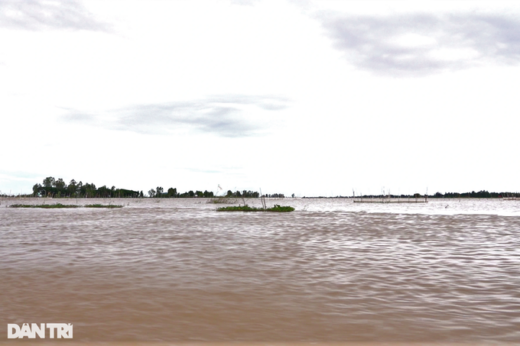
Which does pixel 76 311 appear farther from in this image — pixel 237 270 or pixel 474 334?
pixel 474 334

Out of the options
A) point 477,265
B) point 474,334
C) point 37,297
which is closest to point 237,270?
point 37,297

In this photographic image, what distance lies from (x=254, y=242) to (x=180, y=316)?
400 inches

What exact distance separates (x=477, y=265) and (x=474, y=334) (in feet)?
21.5

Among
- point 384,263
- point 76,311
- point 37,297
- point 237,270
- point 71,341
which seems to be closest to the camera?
point 71,341

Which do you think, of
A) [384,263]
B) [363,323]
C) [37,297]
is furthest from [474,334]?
[37,297]

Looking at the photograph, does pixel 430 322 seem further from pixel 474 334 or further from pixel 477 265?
pixel 477 265

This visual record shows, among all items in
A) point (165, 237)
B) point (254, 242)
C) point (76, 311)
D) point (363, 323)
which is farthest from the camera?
point (165, 237)

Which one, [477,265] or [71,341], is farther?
[477,265]

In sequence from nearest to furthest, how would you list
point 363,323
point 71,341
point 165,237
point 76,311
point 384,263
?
point 71,341
point 363,323
point 76,311
point 384,263
point 165,237

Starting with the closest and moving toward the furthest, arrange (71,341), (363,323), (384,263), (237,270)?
(71,341) → (363,323) → (237,270) → (384,263)

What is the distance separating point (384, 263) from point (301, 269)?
2890mm

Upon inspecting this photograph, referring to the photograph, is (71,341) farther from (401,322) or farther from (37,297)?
(401,322)

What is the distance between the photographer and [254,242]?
16.6 metres

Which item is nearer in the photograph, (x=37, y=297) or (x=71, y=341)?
(x=71, y=341)
